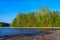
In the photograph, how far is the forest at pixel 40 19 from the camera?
13238 centimetres

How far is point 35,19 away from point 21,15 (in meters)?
13.5

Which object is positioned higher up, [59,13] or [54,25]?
[59,13]

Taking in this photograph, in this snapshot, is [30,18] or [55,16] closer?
[55,16]

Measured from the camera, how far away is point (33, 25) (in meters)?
141

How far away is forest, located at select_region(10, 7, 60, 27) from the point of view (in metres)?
132

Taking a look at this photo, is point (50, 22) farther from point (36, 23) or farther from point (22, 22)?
point (22, 22)

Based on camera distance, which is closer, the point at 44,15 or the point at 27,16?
the point at 44,15

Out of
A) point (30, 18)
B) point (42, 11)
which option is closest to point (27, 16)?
point (30, 18)

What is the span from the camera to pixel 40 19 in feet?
441

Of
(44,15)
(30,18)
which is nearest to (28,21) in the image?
(30,18)

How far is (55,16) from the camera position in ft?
443

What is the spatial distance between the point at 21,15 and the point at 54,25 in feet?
94.1

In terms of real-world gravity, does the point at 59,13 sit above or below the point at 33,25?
above

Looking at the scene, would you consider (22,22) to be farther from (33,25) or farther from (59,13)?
(59,13)
